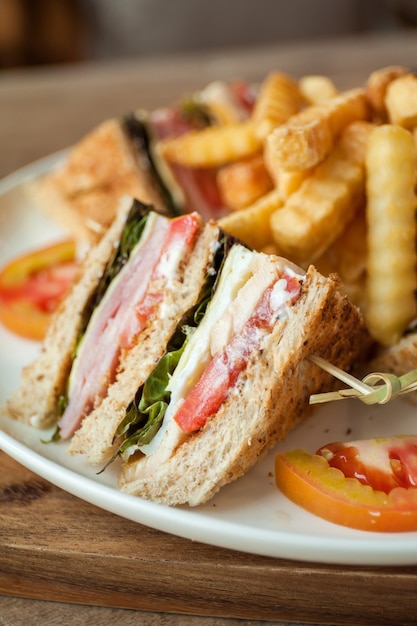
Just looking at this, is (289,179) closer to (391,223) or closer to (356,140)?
(356,140)

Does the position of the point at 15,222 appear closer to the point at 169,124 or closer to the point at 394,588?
the point at 169,124

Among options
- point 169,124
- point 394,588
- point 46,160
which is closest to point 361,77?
point 169,124

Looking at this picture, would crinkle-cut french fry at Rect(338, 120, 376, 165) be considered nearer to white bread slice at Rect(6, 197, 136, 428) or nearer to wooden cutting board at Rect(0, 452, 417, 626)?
white bread slice at Rect(6, 197, 136, 428)

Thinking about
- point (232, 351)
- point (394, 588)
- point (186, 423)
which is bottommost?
point (394, 588)

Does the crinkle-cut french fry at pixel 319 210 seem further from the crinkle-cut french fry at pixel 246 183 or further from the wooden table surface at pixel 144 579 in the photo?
the wooden table surface at pixel 144 579

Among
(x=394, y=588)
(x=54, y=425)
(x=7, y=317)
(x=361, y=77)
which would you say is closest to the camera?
(x=394, y=588)

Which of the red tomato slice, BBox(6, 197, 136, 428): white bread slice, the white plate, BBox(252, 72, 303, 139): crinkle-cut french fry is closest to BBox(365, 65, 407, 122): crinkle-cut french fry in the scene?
BBox(252, 72, 303, 139): crinkle-cut french fry
